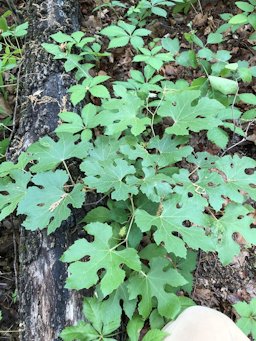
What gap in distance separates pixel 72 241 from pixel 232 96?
5.81 ft

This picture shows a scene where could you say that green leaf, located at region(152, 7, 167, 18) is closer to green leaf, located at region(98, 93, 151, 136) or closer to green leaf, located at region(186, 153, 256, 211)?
green leaf, located at region(98, 93, 151, 136)

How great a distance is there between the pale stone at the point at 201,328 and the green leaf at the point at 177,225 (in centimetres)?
36

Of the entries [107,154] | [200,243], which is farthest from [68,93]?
[200,243]

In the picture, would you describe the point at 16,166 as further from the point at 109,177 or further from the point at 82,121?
the point at 109,177

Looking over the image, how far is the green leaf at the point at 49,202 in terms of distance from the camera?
217 cm

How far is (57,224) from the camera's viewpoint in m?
2.15

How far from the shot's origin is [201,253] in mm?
2664

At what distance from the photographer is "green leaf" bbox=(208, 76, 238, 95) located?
9.59ft

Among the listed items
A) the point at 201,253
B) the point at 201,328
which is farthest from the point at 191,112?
the point at 201,328

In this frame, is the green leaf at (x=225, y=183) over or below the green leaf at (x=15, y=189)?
below

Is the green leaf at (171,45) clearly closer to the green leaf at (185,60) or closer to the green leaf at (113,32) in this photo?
the green leaf at (185,60)

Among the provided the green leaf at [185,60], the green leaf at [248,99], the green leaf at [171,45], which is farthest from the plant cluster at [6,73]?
the green leaf at [248,99]

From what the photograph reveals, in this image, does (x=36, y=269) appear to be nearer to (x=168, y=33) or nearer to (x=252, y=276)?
(x=252, y=276)

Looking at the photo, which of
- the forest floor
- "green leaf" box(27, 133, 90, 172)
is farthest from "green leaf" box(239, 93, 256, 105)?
"green leaf" box(27, 133, 90, 172)
